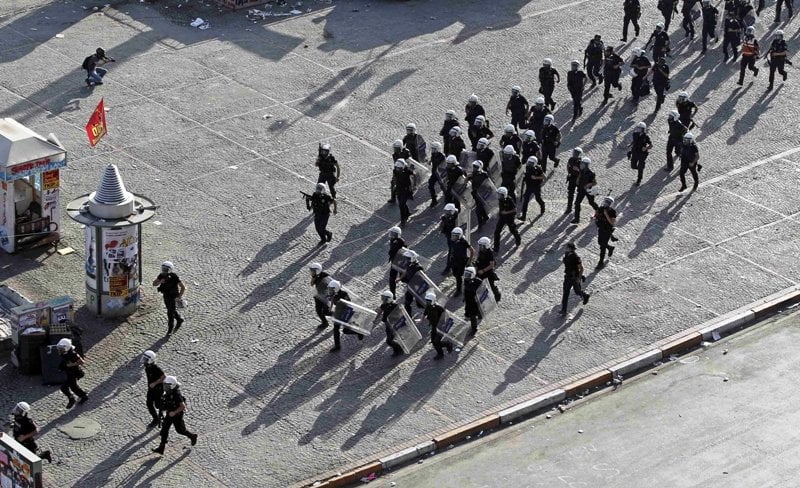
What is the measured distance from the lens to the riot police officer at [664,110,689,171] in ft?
107

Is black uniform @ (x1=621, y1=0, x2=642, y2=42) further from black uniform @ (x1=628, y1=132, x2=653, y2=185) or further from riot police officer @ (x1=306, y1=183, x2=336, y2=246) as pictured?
riot police officer @ (x1=306, y1=183, x2=336, y2=246)

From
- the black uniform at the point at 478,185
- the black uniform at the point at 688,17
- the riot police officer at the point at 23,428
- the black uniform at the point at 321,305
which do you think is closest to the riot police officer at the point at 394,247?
the black uniform at the point at 321,305

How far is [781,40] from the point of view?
37250 millimetres

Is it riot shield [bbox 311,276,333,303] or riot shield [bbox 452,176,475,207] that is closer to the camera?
riot shield [bbox 311,276,333,303]

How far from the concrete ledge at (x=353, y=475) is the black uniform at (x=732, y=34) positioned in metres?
20.3

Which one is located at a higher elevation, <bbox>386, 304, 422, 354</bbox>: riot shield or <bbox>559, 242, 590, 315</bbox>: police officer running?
<bbox>559, 242, 590, 315</bbox>: police officer running

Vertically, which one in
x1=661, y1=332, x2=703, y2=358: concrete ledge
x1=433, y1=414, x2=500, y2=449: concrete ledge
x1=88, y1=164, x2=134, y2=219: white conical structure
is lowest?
x1=433, y1=414, x2=500, y2=449: concrete ledge

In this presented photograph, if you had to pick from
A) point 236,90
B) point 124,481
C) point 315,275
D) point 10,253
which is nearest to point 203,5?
point 236,90

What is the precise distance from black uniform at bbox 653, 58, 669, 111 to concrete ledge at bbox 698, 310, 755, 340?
9.75 meters

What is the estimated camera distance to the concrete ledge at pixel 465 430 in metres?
23.5

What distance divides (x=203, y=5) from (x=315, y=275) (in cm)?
1795

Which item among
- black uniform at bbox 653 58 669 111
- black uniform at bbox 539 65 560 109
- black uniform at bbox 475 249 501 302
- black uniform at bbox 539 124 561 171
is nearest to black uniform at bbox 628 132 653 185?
black uniform at bbox 539 124 561 171

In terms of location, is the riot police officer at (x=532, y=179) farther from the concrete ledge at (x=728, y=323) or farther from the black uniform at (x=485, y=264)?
the concrete ledge at (x=728, y=323)

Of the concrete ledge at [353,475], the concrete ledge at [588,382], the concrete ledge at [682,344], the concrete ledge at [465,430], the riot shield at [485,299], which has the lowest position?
the concrete ledge at [353,475]
